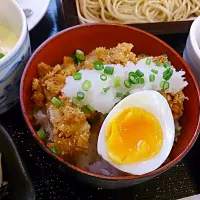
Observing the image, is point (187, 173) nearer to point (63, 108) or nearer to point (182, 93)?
point (182, 93)

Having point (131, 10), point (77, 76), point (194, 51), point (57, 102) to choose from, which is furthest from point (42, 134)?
point (131, 10)

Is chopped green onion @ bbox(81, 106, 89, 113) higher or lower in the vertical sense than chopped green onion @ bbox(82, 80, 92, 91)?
lower

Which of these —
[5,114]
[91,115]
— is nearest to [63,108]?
[91,115]

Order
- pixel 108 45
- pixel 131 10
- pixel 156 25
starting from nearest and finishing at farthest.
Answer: pixel 108 45 < pixel 156 25 < pixel 131 10

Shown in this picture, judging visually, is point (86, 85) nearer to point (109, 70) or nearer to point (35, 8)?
point (109, 70)

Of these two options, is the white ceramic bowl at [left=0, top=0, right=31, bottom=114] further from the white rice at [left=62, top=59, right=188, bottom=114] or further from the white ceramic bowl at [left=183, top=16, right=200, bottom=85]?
the white ceramic bowl at [left=183, top=16, right=200, bottom=85]

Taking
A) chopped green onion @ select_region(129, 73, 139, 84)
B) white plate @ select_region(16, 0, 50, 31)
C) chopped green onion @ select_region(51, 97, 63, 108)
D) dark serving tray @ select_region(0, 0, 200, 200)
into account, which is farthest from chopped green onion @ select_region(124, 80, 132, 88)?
white plate @ select_region(16, 0, 50, 31)

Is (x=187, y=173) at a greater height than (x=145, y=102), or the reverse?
(x=145, y=102)
